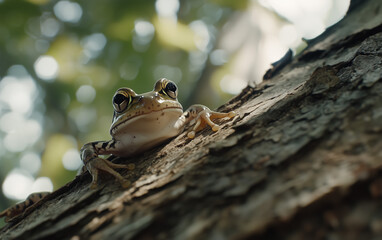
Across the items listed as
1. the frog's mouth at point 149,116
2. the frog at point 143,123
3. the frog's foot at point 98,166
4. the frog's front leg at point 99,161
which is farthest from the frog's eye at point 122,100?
the frog's foot at point 98,166

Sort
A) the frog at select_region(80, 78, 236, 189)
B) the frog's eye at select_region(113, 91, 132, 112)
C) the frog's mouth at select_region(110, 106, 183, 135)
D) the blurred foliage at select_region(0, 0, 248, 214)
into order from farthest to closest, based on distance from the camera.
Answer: the blurred foliage at select_region(0, 0, 248, 214)
the frog's eye at select_region(113, 91, 132, 112)
the frog's mouth at select_region(110, 106, 183, 135)
the frog at select_region(80, 78, 236, 189)

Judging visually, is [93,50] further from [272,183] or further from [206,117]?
[272,183]

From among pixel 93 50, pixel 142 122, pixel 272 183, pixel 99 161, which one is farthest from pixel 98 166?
pixel 93 50

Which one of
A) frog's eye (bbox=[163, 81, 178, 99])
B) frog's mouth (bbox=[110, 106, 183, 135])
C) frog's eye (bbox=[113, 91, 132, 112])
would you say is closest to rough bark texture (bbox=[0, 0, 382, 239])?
frog's mouth (bbox=[110, 106, 183, 135])

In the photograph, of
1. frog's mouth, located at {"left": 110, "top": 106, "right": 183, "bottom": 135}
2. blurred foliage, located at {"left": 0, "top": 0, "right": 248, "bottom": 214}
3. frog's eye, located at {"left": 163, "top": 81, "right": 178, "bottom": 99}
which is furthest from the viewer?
blurred foliage, located at {"left": 0, "top": 0, "right": 248, "bottom": 214}

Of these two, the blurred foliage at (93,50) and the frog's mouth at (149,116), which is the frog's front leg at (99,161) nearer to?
the frog's mouth at (149,116)

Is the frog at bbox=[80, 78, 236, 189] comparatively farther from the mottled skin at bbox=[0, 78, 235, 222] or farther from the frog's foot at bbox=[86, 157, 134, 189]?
the frog's foot at bbox=[86, 157, 134, 189]

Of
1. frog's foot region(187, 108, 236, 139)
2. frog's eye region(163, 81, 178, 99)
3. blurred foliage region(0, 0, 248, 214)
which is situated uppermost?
blurred foliage region(0, 0, 248, 214)
